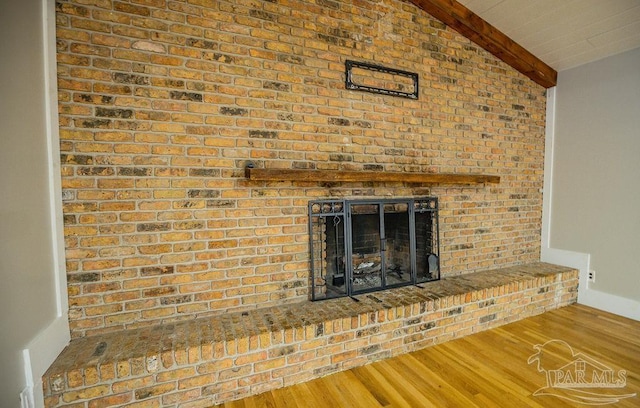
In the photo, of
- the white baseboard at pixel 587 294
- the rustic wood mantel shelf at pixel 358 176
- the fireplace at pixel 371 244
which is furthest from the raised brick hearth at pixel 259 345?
the white baseboard at pixel 587 294

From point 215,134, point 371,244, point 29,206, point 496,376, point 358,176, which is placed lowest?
point 496,376

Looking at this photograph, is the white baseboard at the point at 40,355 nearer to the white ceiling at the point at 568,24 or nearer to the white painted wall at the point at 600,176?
the white ceiling at the point at 568,24

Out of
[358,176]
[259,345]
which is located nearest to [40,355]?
[259,345]

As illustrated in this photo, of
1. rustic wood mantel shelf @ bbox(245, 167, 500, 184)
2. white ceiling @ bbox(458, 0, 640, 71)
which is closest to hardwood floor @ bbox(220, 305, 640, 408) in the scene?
rustic wood mantel shelf @ bbox(245, 167, 500, 184)

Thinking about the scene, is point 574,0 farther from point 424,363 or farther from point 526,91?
point 424,363

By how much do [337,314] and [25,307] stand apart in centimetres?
169

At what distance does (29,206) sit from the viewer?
1439 mm

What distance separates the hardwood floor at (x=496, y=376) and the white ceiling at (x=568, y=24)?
8.75ft

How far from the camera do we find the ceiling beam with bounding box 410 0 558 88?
2772mm

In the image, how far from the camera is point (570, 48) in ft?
9.91

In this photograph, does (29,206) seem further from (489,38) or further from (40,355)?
(489,38)

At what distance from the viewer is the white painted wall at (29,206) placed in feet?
4.10

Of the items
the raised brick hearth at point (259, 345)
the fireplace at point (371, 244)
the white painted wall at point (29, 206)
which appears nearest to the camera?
the white painted wall at point (29, 206)

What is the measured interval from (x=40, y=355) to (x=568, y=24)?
14.9ft
